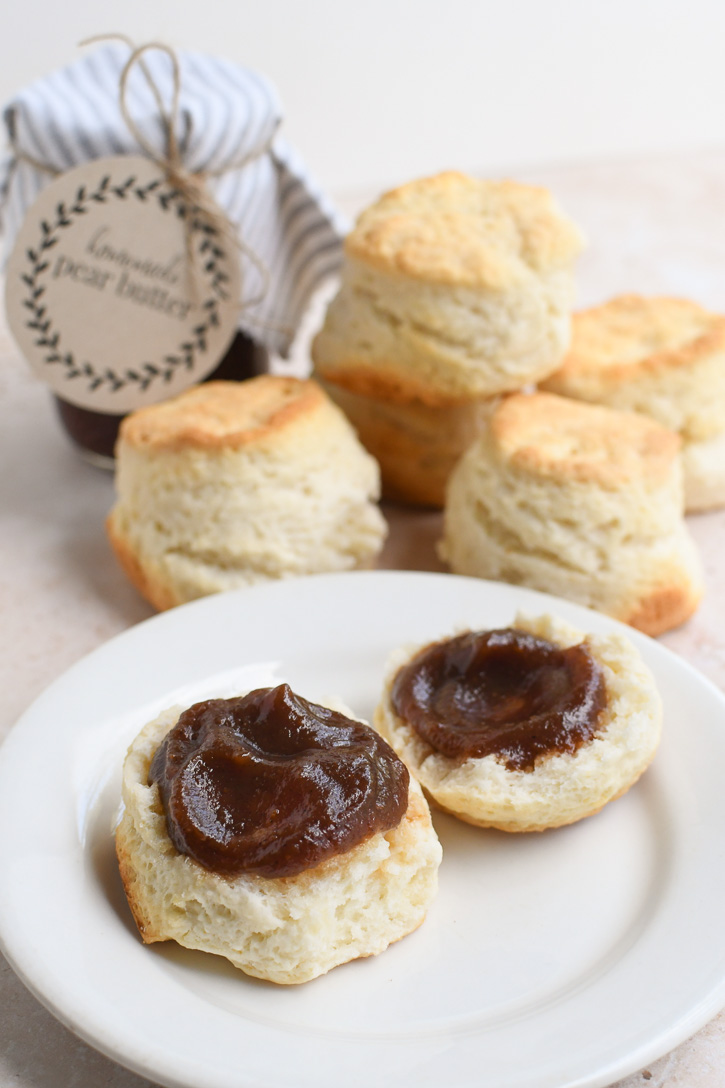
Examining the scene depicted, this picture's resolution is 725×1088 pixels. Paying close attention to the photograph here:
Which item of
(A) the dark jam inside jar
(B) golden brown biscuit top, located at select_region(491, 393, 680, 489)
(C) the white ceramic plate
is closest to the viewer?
(C) the white ceramic plate

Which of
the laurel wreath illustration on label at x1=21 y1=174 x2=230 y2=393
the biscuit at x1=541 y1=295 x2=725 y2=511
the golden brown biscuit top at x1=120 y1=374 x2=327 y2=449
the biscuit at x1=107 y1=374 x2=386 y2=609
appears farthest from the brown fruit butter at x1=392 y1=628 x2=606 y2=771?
the laurel wreath illustration on label at x1=21 y1=174 x2=230 y2=393

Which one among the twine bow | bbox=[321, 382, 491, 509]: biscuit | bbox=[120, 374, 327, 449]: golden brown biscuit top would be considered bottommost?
bbox=[321, 382, 491, 509]: biscuit

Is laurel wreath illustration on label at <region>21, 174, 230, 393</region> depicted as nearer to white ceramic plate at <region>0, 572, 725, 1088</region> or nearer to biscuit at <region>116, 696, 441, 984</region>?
white ceramic plate at <region>0, 572, 725, 1088</region>

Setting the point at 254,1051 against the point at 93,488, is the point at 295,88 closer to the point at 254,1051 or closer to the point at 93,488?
the point at 93,488

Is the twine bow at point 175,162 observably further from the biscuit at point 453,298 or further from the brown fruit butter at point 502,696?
the brown fruit butter at point 502,696

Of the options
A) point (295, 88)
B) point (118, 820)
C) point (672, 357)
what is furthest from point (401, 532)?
point (295, 88)

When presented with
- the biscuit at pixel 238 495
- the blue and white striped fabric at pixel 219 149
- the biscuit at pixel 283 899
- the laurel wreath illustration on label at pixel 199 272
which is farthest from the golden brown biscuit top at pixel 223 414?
the biscuit at pixel 283 899

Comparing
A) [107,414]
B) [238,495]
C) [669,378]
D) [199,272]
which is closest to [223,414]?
[238,495]

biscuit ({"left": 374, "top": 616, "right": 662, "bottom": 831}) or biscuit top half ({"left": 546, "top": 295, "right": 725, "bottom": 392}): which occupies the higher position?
biscuit top half ({"left": 546, "top": 295, "right": 725, "bottom": 392})
